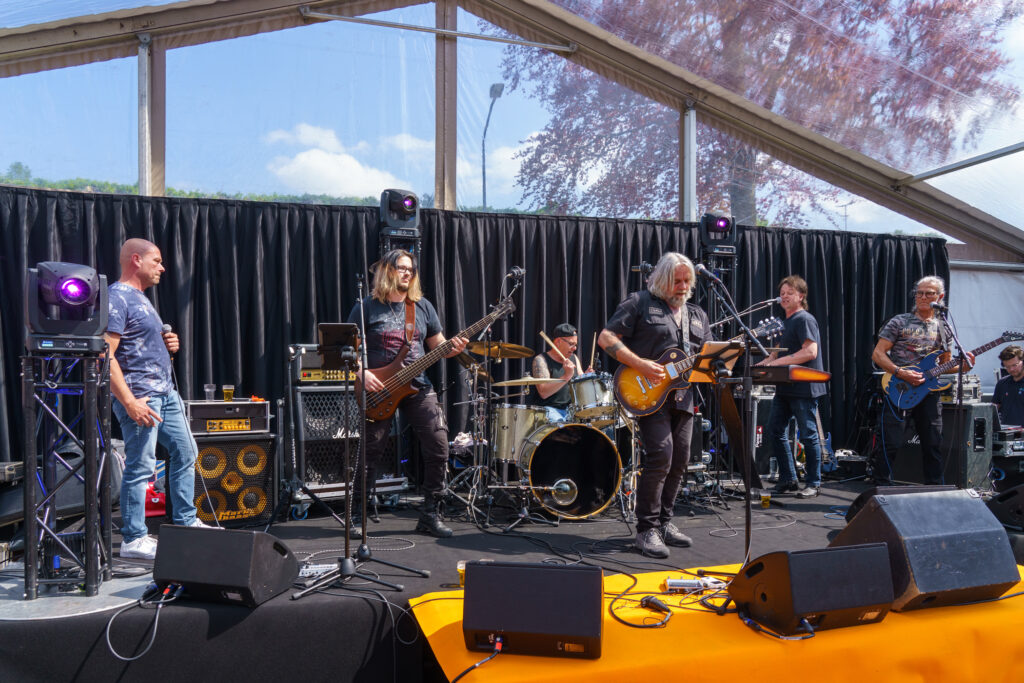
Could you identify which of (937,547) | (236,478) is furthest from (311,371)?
(937,547)

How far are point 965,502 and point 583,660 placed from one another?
1.95 meters

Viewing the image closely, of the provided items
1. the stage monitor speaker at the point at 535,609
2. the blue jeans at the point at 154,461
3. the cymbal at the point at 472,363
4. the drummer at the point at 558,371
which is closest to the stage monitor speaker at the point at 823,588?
the stage monitor speaker at the point at 535,609

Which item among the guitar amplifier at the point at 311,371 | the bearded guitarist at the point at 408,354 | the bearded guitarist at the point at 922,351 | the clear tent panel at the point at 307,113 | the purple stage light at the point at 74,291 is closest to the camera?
the purple stage light at the point at 74,291

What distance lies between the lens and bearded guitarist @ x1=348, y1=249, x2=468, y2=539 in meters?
4.46

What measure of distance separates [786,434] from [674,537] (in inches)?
94.4

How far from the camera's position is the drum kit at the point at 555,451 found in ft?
16.3

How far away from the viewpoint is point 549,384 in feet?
18.7

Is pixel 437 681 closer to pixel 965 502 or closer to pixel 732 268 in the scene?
pixel 965 502

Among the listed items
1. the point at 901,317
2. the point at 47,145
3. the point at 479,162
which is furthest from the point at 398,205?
the point at 901,317

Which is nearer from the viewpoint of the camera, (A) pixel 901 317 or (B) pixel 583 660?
(B) pixel 583 660

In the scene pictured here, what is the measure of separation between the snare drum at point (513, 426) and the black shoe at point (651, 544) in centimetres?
127

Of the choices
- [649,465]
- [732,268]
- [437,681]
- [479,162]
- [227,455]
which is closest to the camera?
[437,681]

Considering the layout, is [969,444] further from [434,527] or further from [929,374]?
[434,527]

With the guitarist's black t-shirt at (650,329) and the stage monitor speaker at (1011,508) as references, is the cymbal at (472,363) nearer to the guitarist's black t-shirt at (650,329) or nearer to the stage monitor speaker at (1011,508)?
the guitarist's black t-shirt at (650,329)
